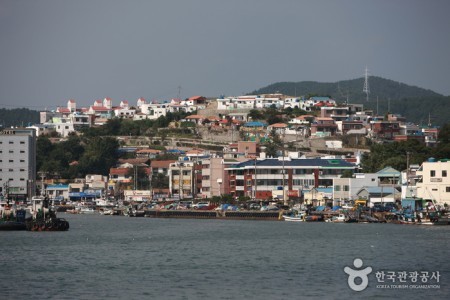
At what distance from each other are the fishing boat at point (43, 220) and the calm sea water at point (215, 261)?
1.19m

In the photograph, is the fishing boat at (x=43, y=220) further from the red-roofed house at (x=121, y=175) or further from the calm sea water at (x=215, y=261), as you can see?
the red-roofed house at (x=121, y=175)

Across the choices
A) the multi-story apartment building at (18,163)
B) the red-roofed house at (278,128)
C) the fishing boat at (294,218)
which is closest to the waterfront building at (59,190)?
the multi-story apartment building at (18,163)

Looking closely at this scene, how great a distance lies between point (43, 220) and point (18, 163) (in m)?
57.3

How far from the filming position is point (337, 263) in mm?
44969

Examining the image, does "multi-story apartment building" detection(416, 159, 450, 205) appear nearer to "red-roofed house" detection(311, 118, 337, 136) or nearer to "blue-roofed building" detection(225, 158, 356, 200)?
"blue-roofed building" detection(225, 158, 356, 200)

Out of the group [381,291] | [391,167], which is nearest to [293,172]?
[391,167]

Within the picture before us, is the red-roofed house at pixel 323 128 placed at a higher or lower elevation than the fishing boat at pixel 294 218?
higher

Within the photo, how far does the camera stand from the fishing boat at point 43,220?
67312 mm

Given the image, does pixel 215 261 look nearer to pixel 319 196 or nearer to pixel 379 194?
pixel 379 194

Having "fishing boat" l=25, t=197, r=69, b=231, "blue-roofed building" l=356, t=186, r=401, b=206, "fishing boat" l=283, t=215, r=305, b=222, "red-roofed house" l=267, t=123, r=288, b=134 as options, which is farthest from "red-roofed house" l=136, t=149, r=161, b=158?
"fishing boat" l=25, t=197, r=69, b=231

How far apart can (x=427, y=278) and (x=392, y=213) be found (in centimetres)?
4019

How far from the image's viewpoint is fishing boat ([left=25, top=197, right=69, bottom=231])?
6731 centimetres

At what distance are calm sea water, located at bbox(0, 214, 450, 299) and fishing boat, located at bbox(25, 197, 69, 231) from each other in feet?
3.89

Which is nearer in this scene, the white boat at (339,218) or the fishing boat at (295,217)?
the white boat at (339,218)
